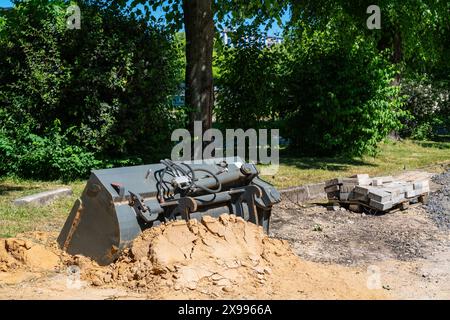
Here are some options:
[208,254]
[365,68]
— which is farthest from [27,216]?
[365,68]

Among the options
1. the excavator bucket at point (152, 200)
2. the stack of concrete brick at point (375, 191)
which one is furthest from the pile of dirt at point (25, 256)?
the stack of concrete brick at point (375, 191)

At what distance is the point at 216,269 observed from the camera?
18.1ft

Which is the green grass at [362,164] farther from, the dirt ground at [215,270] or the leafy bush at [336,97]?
the dirt ground at [215,270]

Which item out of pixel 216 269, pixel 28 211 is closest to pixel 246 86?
pixel 28 211

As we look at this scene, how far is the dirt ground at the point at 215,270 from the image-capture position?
5363 mm

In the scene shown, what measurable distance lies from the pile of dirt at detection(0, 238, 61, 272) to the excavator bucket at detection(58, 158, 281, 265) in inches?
7.8

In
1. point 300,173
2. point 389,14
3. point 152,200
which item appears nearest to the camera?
point 152,200

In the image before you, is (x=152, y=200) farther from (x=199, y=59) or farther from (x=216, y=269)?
(x=199, y=59)

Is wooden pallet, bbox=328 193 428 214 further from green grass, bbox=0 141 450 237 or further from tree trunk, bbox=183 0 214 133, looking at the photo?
tree trunk, bbox=183 0 214 133

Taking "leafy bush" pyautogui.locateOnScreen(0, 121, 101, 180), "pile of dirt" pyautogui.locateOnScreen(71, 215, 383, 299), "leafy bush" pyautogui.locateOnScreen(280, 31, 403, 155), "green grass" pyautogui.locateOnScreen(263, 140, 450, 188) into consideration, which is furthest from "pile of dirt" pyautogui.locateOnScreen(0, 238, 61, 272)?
"leafy bush" pyautogui.locateOnScreen(280, 31, 403, 155)

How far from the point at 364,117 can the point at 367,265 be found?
8.00 metres

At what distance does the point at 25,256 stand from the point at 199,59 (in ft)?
22.7

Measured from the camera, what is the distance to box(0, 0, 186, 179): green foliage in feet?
34.3

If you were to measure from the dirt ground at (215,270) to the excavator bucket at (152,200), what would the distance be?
0.16 m
